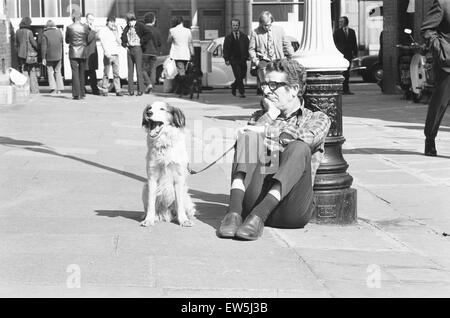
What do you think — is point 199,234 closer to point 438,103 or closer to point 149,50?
point 438,103

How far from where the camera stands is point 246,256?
6.35 meters

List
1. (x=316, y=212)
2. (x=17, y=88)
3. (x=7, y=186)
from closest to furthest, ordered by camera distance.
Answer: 1. (x=316, y=212)
2. (x=7, y=186)
3. (x=17, y=88)

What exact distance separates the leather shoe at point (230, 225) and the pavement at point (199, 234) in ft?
0.29

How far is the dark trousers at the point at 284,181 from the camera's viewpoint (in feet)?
22.7

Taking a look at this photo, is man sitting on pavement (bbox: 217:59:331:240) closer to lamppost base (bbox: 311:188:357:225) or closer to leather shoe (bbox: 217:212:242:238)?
leather shoe (bbox: 217:212:242:238)

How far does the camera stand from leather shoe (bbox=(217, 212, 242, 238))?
6.89 metres

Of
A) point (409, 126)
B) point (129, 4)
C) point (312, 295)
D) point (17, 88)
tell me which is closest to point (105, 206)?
point (312, 295)

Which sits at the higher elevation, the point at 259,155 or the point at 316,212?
the point at 259,155

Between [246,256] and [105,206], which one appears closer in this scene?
[246,256]

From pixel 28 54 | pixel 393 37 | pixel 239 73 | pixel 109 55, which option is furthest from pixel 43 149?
pixel 393 37

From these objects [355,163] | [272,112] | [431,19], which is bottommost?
[355,163]

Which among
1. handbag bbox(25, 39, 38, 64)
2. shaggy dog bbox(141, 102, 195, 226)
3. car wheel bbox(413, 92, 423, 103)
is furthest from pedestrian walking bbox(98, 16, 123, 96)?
shaggy dog bbox(141, 102, 195, 226)
